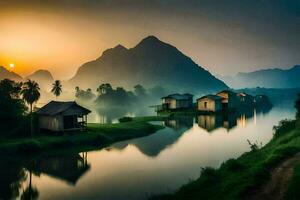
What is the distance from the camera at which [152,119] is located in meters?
89.1

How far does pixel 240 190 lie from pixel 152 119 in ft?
220

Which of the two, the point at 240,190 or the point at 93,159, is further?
the point at 93,159

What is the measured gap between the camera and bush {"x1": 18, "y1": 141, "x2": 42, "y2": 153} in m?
47.7

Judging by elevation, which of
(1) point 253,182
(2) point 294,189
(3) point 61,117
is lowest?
(1) point 253,182

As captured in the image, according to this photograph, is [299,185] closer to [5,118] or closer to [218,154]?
[218,154]

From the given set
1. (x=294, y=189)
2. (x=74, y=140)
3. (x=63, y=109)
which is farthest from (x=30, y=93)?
(x=294, y=189)

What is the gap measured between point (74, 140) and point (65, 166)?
12397 mm

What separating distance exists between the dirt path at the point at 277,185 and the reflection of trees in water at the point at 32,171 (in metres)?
18.6

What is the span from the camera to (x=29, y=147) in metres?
48.1

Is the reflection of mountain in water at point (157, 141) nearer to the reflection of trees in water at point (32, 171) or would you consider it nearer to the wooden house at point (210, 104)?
the reflection of trees in water at point (32, 171)

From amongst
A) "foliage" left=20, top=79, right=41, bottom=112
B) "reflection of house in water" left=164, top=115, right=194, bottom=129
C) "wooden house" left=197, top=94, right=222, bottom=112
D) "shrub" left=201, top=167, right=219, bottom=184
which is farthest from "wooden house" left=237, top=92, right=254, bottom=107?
"shrub" left=201, top=167, right=219, bottom=184

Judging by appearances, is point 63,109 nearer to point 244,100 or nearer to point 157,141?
point 157,141

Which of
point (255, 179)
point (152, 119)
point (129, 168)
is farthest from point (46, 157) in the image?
point (152, 119)

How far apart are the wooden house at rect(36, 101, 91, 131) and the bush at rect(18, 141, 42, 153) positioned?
7.91 m
